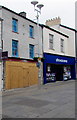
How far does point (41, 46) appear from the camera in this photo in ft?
74.3

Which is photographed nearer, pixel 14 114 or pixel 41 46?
pixel 14 114

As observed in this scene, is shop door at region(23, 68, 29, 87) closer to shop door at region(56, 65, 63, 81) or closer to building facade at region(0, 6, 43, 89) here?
building facade at region(0, 6, 43, 89)

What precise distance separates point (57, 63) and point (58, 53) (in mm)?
1585

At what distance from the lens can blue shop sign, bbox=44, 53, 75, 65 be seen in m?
23.5

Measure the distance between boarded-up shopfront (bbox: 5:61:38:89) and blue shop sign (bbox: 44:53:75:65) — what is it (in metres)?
2.74

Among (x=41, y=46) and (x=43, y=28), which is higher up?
(x=43, y=28)

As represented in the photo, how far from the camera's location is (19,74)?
62.2 feet

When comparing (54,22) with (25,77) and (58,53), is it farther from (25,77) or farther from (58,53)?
(25,77)

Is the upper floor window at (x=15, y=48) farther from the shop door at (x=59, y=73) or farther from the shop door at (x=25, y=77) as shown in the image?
the shop door at (x=59, y=73)

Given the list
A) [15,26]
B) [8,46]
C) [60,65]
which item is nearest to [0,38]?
[8,46]

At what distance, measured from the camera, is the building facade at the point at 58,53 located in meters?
23.8

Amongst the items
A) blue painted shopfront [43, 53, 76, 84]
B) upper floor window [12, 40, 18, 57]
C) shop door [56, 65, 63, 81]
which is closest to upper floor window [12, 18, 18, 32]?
upper floor window [12, 40, 18, 57]

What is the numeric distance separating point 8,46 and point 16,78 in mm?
3268

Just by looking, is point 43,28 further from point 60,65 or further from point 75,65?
point 75,65
